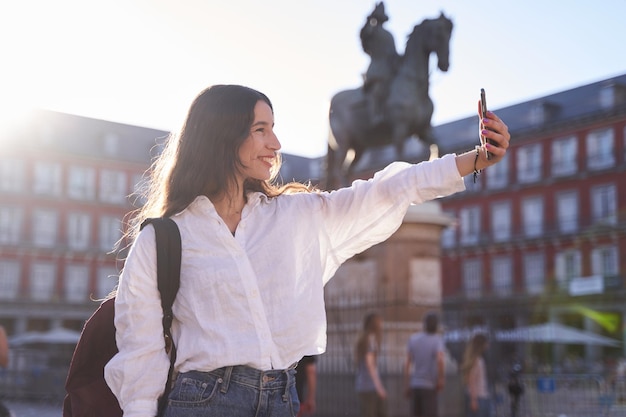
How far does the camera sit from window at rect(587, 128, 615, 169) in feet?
130

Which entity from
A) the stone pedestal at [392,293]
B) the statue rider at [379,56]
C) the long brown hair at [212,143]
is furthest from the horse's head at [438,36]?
the long brown hair at [212,143]

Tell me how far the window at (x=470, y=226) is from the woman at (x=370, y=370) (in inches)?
1535

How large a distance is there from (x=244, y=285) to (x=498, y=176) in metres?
44.1

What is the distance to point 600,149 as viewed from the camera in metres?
40.2

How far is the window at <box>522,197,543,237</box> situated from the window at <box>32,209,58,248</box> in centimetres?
2525

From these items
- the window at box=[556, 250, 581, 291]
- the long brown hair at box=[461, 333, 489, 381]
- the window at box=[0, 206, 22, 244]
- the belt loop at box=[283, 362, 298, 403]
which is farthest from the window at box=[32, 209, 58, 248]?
the belt loop at box=[283, 362, 298, 403]

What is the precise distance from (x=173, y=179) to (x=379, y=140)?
880cm

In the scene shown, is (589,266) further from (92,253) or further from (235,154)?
(235,154)

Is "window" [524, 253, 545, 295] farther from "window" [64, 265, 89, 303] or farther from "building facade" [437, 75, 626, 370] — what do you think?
"window" [64, 265, 89, 303]

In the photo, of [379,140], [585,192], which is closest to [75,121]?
[585,192]

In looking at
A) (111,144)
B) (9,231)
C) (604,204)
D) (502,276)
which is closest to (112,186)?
(111,144)

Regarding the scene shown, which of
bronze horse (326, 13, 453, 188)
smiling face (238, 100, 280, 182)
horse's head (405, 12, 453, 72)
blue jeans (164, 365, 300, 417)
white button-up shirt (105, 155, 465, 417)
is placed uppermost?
horse's head (405, 12, 453, 72)

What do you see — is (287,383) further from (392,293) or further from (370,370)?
(392,293)

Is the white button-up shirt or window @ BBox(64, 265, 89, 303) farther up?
window @ BBox(64, 265, 89, 303)
